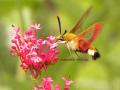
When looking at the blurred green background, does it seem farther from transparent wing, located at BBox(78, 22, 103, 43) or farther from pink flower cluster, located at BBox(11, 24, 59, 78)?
transparent wing, located at BBox(78, 22, 103, 43)

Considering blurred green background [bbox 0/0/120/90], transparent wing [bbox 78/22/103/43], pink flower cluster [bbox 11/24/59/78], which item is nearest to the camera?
transparent wing [bbox 78/22/103/43]

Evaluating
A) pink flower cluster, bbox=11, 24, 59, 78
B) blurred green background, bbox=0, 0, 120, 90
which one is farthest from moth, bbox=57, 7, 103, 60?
blurred green background, bbox=0, 0, 120, 90

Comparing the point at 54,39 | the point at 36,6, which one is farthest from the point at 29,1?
the point at 54,39

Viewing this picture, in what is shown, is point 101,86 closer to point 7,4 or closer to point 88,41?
point 7,4

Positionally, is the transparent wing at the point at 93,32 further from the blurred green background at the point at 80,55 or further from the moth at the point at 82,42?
the blurred green background at the point at 80,55

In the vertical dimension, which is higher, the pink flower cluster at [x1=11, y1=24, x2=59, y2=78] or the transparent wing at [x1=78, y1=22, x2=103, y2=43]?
the transparent wing at [x1=78, y1=22, x2=103, y2=43]
